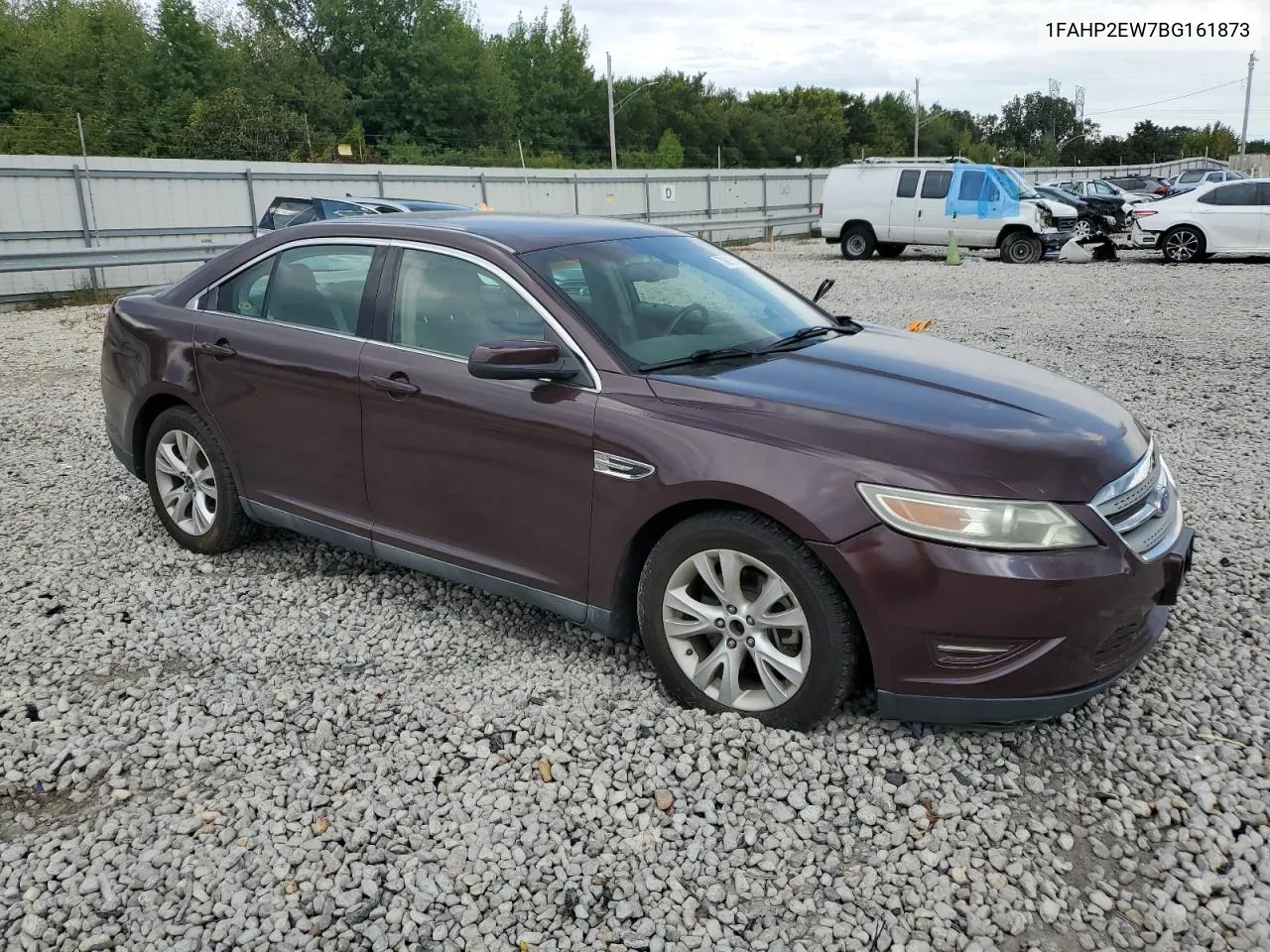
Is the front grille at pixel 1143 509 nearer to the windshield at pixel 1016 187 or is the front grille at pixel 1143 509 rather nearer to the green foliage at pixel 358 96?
the windshield at pixel 1016 187

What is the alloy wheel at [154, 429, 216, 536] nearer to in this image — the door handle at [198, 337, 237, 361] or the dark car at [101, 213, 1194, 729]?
the dark car at [101, 213, 1194, 729]

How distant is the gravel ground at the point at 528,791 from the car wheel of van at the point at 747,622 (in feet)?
0.41

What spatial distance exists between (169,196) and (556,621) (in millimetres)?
19486

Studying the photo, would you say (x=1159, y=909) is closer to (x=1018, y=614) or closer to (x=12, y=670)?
(x=1018, y=614)

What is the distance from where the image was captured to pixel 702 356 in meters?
3.80

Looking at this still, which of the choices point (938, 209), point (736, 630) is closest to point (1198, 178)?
point (938, 209)

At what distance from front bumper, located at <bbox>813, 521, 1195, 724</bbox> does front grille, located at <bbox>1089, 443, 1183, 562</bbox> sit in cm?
9

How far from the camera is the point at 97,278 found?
1742cm

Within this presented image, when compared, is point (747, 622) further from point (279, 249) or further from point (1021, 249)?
point (1021, 249)

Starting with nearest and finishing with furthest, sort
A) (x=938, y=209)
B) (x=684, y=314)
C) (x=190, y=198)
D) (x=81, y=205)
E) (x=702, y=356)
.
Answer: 1. (x=702, y=356)
2. (x=684, y=314)
3. (x=81, y=205)
4. (x=190, y=198)
5. (x=938, y=209)

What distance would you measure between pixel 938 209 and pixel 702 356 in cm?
1956

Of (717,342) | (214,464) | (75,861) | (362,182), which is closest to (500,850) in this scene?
(75,861)

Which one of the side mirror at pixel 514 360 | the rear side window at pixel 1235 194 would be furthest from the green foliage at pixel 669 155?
the side mirror at pixel 514 360

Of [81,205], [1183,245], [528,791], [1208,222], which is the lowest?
[528,791]
